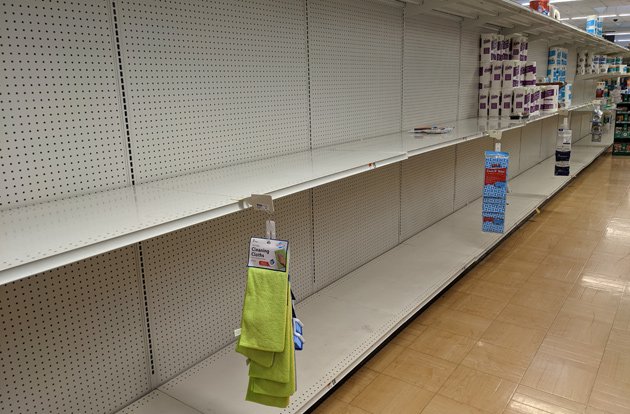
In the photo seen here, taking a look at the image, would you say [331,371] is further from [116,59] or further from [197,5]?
[197,5]

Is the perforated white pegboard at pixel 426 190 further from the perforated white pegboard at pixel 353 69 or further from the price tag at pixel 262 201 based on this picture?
the price tag at pixel 262 201

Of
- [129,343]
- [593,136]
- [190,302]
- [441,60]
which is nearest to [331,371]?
[190,302]

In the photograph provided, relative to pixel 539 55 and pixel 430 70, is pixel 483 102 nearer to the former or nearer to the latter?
pixel 430 70

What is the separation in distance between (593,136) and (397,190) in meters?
7.60

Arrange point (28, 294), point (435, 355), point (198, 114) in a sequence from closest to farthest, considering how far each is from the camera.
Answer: point (28, 294) < point (198, 114) < point (435, 355)

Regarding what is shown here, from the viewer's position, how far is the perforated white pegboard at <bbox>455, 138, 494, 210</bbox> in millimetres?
4488

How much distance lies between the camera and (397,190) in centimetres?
350

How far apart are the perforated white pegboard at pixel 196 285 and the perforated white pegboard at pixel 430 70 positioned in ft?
5.22

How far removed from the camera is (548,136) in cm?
747

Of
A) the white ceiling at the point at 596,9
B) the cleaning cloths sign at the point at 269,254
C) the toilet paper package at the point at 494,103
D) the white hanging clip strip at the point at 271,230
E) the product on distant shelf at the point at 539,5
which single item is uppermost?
the white ceiling at the point at 596,9

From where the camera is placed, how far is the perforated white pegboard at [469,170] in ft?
14.7

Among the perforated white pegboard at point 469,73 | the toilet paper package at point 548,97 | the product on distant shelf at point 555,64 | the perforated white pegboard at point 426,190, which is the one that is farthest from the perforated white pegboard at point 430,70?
the product on distant shelf at point 555,64

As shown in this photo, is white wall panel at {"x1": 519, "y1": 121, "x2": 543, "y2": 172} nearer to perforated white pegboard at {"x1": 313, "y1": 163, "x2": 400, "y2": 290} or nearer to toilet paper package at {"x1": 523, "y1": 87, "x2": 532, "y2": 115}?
toilet paper package at {"x1": 523, "y1": 87, "x2": 532, "y2": 115}

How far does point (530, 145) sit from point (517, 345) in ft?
15.7
